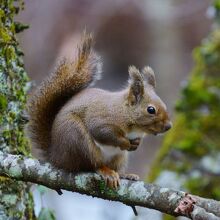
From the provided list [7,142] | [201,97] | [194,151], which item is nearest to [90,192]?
[7,142]

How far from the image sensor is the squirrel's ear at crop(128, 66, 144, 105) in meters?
2.98

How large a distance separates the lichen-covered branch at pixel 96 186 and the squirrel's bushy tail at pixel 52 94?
376 millimetres

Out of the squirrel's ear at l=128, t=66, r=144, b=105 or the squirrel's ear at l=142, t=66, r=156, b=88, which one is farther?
the squirrel's ear at l=142, t=66, r=156, b=88

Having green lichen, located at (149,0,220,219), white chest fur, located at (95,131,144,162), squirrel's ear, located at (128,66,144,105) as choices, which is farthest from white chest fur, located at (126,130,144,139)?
green lichen, located at (149,0,220,219)

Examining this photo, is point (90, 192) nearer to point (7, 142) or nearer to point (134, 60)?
point (7, 142)

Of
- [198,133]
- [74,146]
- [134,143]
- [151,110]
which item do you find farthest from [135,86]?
[198,133]

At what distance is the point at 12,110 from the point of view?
290cm

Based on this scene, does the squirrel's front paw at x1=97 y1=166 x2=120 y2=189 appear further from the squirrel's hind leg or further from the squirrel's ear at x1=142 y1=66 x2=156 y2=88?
the squirrel's ear at x1=142 y1=66 x2=156 y2=88

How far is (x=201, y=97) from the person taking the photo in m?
4.16

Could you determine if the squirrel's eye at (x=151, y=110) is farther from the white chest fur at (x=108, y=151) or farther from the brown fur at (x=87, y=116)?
the white chest fur at (x=108, y=151)

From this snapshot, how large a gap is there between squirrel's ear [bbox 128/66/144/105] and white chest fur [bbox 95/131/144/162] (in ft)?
0.44

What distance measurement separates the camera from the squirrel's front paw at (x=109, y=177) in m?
2.53

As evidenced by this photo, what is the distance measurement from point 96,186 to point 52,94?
499 millimetres

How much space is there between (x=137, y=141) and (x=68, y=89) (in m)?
0.31
